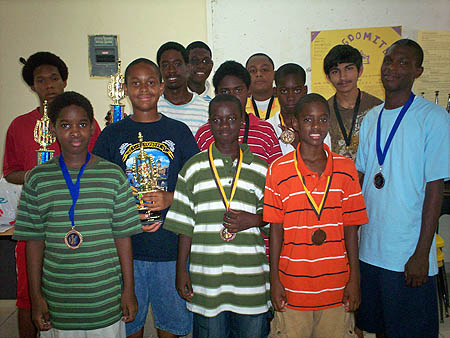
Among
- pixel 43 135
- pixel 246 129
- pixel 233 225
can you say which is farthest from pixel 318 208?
pixel 43 135

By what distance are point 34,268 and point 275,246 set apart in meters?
1.19

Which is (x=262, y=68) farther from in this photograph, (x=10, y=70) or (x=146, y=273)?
(x=10, y=70)

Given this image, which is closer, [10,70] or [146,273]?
[146,273]

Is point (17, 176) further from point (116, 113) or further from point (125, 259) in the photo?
point (125, 259)

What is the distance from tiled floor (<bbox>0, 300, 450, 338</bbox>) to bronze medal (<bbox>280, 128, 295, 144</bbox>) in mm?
1810

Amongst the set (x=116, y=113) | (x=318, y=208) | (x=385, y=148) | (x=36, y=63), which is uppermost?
(x=36, y=63)

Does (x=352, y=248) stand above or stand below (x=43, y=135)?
below

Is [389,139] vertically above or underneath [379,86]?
underneath

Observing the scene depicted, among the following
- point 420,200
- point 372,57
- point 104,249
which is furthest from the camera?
point 372,57

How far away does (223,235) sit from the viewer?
1731 millimetres

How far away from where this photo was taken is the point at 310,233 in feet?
5.62

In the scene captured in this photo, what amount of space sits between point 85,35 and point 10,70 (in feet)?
3.33

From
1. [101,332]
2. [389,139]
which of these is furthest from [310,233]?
[101,332]

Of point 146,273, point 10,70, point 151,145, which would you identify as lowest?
point 146,273
